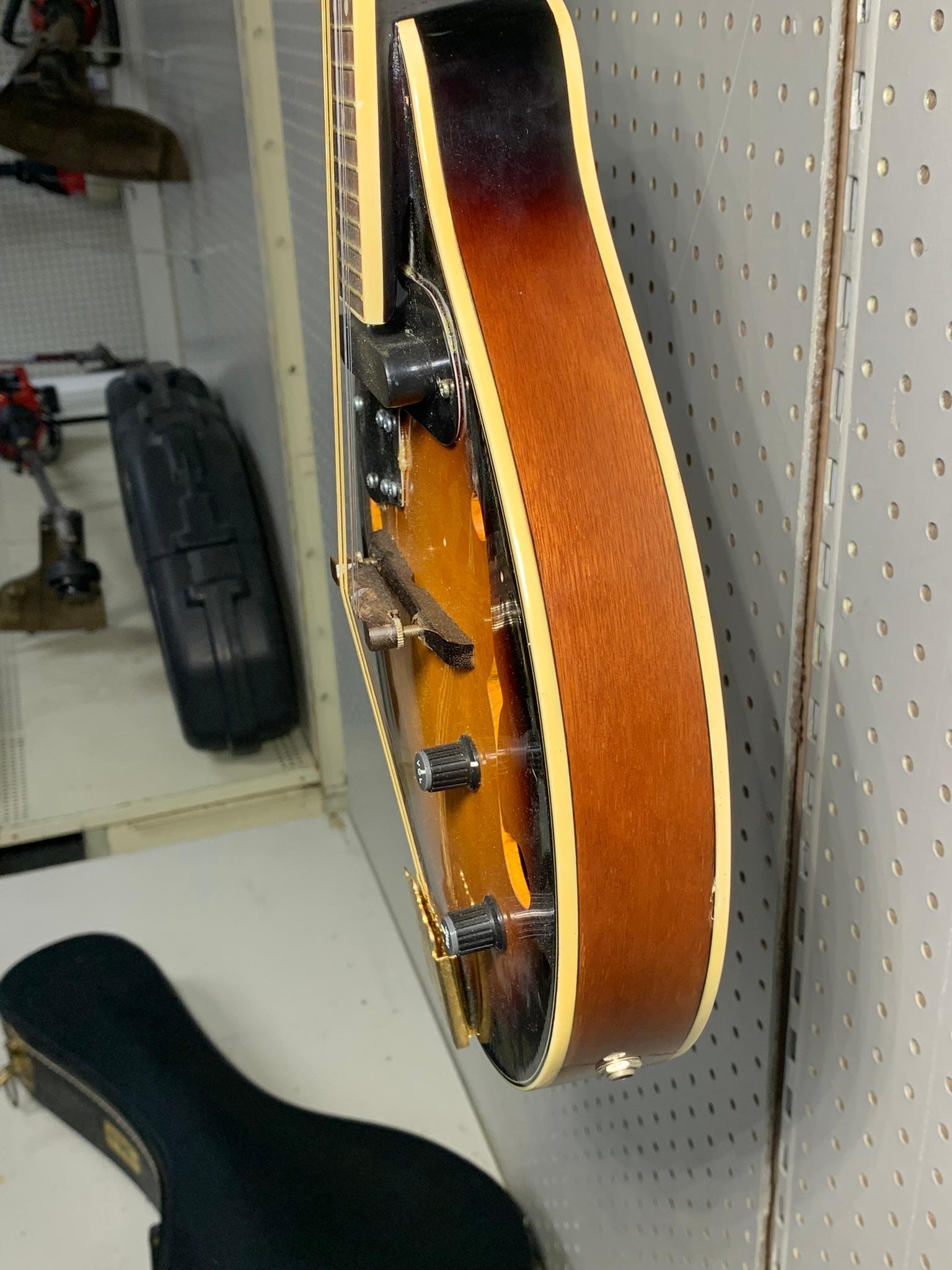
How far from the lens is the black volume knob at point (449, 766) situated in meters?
0.47

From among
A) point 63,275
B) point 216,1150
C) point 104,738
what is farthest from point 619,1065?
point 63,275

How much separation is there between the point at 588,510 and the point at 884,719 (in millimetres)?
143

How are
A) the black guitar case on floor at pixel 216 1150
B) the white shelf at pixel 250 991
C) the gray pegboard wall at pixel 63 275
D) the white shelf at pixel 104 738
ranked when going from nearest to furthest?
the black guitar case on floor at pixel 216 1150
the white shelf at pixel 250 991
the white shelf at pixel 104 738
the gray pegboard wall at pixel 63 275

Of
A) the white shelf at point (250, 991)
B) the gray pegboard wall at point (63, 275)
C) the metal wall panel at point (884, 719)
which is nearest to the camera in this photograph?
the metal wall panel at point (884, 719)

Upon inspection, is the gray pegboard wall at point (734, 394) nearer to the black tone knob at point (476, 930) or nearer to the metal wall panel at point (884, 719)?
the metal wall panel at point (884, 719)

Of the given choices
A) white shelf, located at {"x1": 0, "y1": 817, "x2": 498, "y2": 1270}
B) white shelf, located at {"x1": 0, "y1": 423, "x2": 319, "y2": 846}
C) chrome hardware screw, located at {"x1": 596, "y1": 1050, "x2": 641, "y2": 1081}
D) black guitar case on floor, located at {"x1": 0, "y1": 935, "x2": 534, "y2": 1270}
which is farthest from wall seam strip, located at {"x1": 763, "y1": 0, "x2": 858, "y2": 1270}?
white shelf, located at {"x1": 0, "y1": 423, "x2": 319, "y2": 846}

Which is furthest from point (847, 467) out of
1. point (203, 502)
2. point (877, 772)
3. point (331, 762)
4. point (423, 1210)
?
point (203, 502)

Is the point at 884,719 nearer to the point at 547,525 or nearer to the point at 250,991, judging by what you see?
the point at 547,525

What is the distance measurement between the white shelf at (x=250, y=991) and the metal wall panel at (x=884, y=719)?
585 millimetres

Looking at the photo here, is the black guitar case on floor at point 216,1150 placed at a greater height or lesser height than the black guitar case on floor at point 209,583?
lesser

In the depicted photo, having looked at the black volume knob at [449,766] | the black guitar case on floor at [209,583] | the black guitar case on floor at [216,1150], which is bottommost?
the black guitar case on floor at [216,1150]

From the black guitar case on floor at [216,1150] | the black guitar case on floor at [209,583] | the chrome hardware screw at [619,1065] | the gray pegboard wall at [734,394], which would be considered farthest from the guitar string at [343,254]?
the black guitar case on floor at [209,583]

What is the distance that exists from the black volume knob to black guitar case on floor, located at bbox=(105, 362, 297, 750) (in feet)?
3.37

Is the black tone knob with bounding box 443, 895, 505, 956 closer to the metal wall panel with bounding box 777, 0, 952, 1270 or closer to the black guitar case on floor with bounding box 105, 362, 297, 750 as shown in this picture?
the metal wall panel with bounding box 777, 0, 952, 1270
